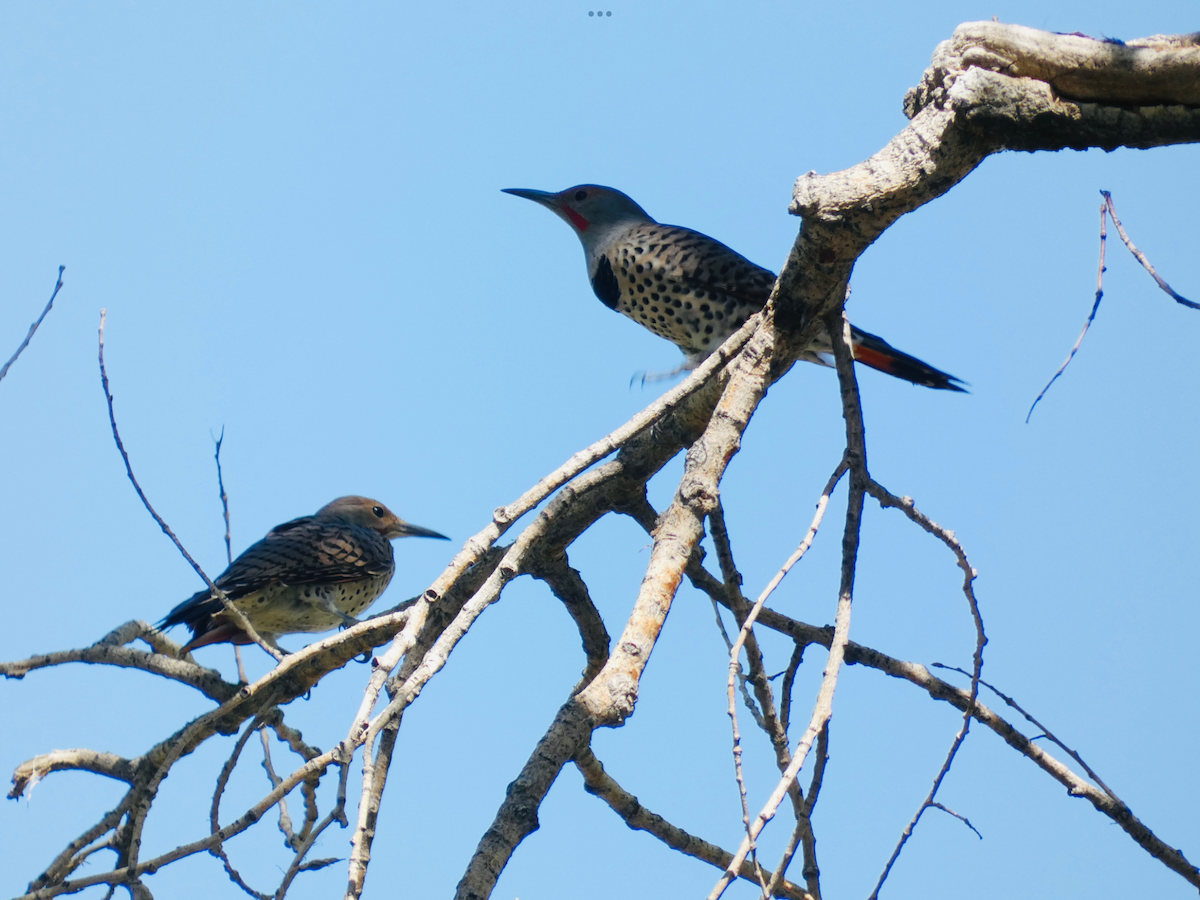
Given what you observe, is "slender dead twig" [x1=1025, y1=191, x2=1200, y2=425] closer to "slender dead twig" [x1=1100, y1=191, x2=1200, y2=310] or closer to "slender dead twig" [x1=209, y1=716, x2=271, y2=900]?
"slender dead twig" [x1=1100, y1=191, x2=1200, y2=310]

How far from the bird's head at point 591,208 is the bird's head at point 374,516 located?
7.96 feet

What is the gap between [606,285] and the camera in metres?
5.24

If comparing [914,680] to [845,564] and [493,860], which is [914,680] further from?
[493,860]

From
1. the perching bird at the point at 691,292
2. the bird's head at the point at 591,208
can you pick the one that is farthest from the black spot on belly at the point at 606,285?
the bird's head at the point at 591,208

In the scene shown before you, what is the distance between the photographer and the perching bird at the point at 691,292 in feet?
13.4

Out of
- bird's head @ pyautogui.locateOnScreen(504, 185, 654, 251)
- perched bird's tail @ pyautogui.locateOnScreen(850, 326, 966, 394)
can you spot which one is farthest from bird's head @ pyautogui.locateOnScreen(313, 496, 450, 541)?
perched bird's tail @ pyautogui.locateOnScreen(850, 326, 966, 394)

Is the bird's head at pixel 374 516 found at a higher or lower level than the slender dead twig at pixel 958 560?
higher

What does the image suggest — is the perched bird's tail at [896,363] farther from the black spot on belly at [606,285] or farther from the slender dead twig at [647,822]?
the slender dead twig at [647,822]

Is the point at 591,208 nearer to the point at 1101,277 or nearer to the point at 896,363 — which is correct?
the point at 896,363

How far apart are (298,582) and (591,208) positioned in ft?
8.61

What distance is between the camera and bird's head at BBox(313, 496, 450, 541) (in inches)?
288

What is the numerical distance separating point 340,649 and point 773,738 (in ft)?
5.38

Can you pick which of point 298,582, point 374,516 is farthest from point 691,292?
point 374,516

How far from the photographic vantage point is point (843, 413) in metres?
2.39
